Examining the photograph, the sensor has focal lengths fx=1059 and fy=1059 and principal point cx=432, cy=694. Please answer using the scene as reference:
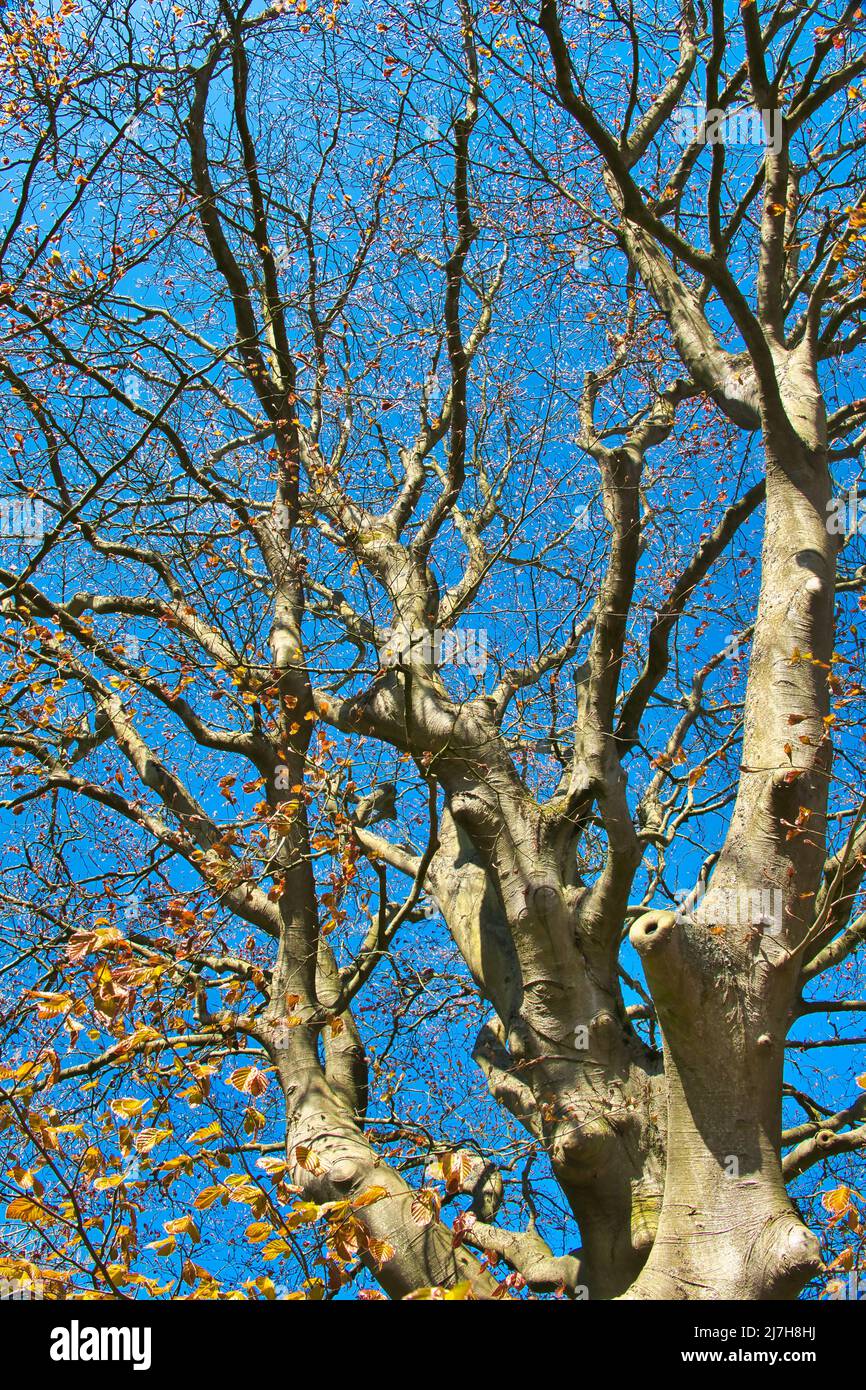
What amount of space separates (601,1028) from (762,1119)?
3.96 ft

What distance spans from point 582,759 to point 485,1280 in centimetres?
218

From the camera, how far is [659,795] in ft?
24.6

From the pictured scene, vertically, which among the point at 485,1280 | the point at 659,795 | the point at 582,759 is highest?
the point at 659,795

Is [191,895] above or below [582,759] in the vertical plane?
below

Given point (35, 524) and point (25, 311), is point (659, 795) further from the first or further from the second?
point (25, 311)

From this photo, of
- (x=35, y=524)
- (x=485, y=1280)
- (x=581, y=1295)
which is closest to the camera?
(x=485, y=1280)

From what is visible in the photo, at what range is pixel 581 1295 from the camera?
14.9 ft
